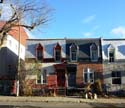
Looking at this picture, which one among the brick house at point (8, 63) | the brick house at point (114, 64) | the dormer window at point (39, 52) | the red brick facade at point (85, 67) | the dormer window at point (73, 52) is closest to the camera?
the brick house at point (8, 63)

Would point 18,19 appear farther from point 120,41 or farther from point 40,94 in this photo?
point 120,41

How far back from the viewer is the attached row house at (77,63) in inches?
1880

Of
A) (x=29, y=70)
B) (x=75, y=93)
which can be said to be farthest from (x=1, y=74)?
(x=75, y=93)

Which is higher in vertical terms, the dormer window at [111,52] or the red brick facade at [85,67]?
the dormer window at [111,52]

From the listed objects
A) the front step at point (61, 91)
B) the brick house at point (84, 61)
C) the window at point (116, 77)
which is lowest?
the front step at point (61, 91)

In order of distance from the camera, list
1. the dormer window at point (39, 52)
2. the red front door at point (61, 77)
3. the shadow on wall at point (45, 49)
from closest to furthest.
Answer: the red front door at point (61, 77) < the dormer window at point (39, 52) < the shadow on wall at point (45, 49)

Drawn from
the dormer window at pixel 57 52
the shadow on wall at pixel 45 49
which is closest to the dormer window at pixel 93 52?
the shadow on wall at pixel 45 49

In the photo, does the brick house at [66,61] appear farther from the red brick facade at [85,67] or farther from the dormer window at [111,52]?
the dormer window at [111,52]

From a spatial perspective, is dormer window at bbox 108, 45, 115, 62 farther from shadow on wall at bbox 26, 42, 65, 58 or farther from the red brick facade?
shadow on wall at bbox 26, 42, 65, 58

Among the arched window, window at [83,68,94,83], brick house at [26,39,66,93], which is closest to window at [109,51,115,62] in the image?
window at [83,68,94,83]

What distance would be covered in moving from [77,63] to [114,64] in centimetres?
452

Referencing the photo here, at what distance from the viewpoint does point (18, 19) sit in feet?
117

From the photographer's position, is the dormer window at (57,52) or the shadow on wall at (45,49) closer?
the dormer window at (57,52)

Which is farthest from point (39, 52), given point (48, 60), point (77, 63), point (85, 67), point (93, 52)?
point (93, 52)
